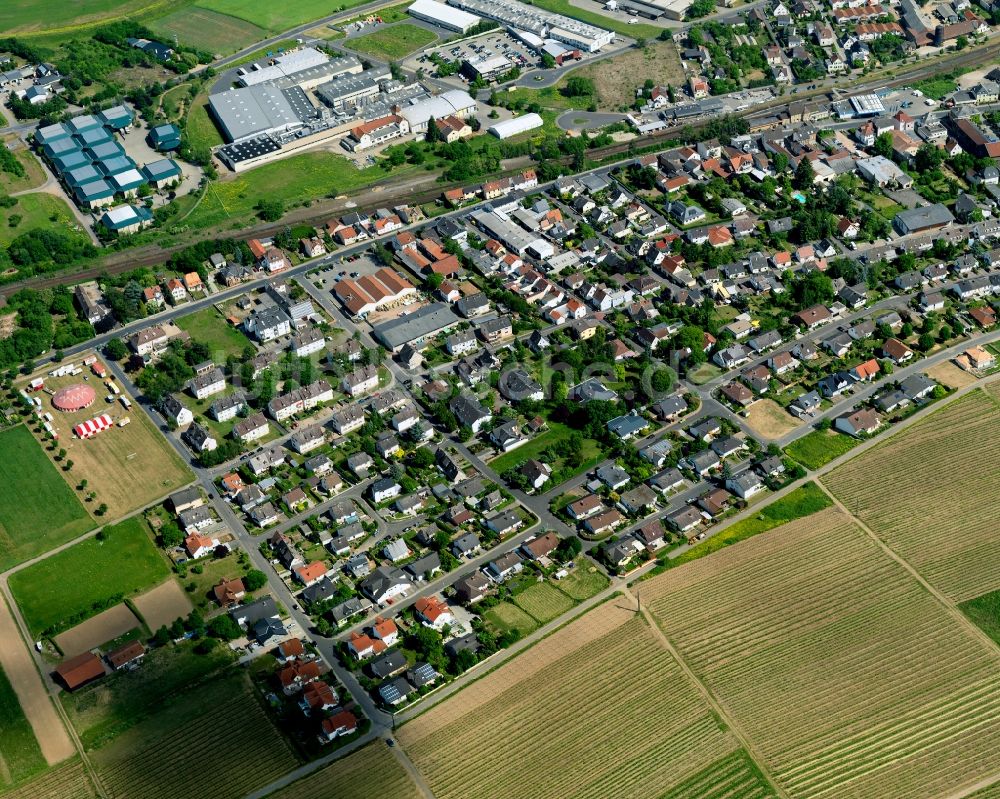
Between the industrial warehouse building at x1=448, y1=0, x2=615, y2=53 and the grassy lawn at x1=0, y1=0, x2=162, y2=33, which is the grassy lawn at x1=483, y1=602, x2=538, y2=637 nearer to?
the industrial warehouse building at x1=448, y1=0, x2=615, y2=53

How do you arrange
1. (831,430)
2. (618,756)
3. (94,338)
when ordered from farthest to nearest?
1. (94,338)
2. (831,430)
3. (618,756)

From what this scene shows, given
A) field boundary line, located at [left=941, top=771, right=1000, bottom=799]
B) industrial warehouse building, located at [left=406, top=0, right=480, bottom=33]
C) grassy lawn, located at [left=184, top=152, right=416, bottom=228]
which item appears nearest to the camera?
field boundary line, located at [left=941, top=771, right=1000, bottom=799]

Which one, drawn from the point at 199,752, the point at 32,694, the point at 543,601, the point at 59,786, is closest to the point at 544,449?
the point at 543,601

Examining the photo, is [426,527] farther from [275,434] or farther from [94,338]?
[94,338]

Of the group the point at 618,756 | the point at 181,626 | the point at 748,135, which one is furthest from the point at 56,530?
the point at 748,135

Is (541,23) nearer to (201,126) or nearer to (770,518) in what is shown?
(201,126)

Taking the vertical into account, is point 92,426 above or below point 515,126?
below

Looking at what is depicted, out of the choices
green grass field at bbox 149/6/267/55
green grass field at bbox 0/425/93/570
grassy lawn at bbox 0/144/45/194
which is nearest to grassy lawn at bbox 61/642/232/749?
green grass field at bbox 0/425/93/570
